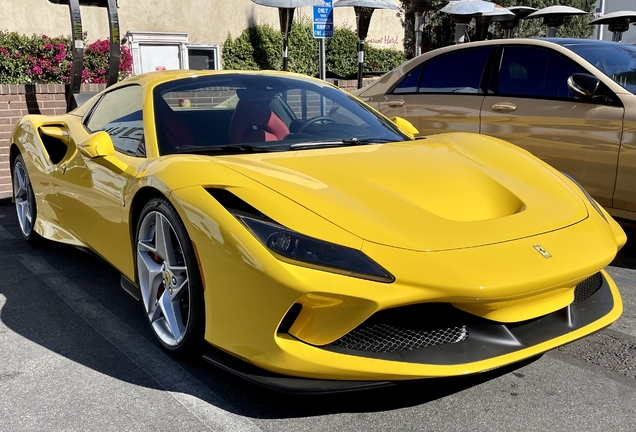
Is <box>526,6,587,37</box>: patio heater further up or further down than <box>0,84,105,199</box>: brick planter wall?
further up

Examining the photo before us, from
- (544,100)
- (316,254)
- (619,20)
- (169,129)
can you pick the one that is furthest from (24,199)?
(619,20)

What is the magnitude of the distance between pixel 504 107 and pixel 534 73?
0.33m

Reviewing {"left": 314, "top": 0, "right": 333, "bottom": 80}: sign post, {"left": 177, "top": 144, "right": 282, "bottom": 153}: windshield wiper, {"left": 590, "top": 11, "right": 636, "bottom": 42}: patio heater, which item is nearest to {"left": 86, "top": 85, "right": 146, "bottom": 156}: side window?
{"left": 177, "top": 144, "right": 282, "bottom": 153}: windshield wiper

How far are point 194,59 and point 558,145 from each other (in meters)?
14.3

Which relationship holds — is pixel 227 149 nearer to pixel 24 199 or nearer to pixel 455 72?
pixel 24 199

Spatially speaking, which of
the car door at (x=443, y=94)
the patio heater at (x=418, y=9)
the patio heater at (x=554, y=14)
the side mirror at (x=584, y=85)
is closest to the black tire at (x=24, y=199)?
the car door at (x=443, y=94)

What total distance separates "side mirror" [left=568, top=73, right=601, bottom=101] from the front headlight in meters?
2.85

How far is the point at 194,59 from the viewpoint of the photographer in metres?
→ 17.4

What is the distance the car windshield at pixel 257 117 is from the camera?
123 inches

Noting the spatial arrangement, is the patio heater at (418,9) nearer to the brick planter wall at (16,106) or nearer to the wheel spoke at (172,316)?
the brick planter wall at (16,106)

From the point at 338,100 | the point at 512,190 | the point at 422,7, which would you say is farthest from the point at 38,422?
the point at 422,7

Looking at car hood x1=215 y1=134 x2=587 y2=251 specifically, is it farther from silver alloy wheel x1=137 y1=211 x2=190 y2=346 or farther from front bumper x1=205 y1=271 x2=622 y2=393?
silver alloy wheel x1=137 y1=211 x2=190 y2=346

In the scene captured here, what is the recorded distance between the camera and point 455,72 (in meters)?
5.33

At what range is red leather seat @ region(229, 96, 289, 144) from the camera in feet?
10.6
